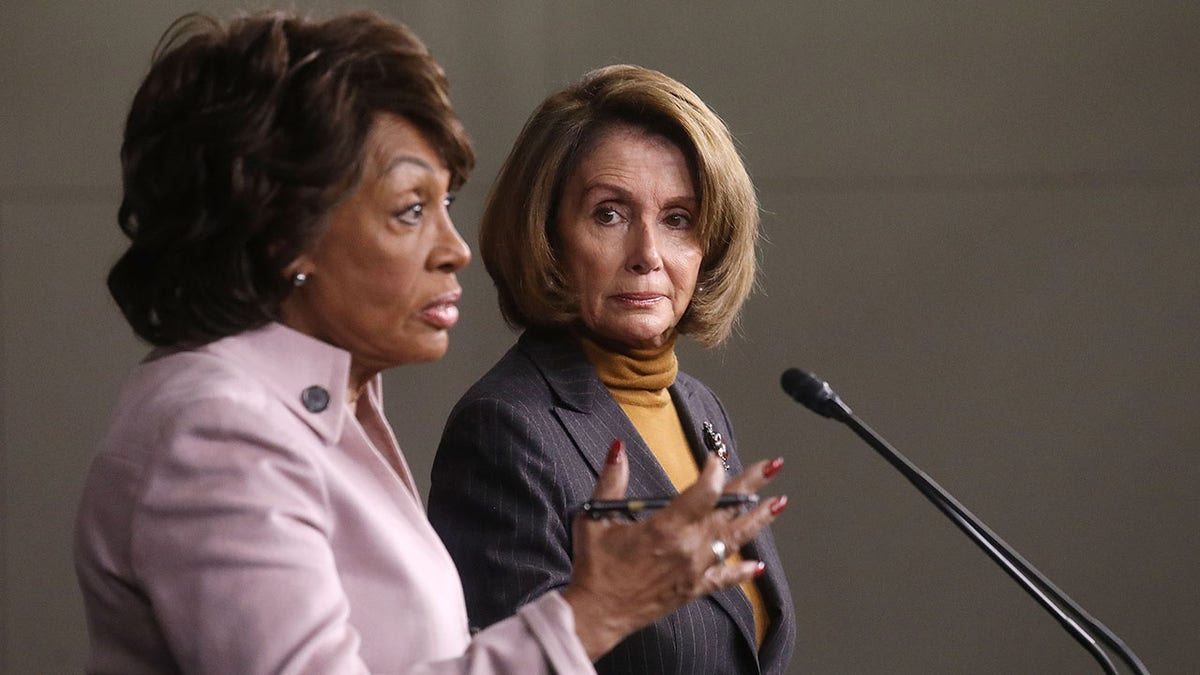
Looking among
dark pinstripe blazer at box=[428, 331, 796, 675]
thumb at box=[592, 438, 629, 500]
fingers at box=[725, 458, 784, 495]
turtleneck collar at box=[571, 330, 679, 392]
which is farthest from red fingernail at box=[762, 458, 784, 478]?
turtleneck collar at box=[571, 330, 679, 392]

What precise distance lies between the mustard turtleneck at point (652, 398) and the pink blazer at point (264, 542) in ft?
2.53

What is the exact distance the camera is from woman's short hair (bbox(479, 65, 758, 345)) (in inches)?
79.6

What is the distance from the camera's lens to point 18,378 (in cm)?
333

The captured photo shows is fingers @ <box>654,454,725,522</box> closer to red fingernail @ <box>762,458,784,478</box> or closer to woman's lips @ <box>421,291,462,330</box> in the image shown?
red fingernail @ <box>762,458,784,478</box>

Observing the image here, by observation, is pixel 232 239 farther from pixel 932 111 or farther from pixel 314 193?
pixel 932 111

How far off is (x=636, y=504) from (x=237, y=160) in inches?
18.5

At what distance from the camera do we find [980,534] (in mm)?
→ 1393

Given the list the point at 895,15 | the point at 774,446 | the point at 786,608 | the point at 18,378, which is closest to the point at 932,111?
the point at 895,15

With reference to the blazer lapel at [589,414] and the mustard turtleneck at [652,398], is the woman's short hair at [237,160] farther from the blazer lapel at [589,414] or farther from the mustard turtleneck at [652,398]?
the mustard turtleneck at [652,398]

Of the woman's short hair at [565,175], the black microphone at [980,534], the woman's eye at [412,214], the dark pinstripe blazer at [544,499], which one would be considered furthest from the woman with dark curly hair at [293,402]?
the woman's short hair at [565,175]

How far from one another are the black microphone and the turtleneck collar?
1.94 ft

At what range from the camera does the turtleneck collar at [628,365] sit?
2.04 metres

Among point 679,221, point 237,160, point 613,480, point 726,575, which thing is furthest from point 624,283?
point 237,160

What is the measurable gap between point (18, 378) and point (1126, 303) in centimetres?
276
